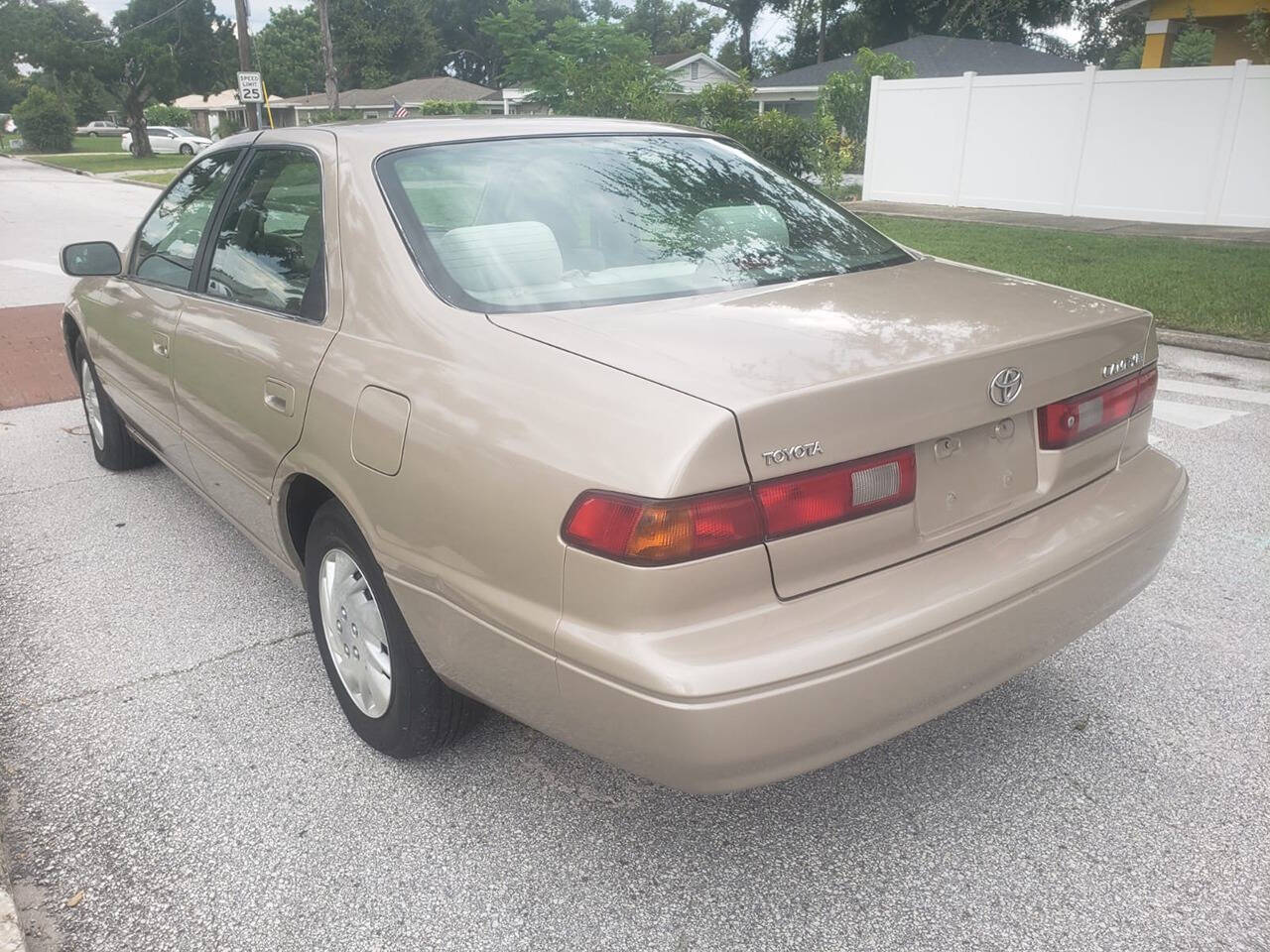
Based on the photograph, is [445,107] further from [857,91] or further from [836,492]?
[836,492]

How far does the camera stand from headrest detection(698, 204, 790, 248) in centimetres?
285

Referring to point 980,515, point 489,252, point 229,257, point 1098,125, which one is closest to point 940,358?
point 980,515

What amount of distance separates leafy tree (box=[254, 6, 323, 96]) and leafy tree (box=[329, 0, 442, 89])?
3.96 metres

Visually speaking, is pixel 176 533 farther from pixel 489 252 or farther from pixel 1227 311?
pixel 1227 311

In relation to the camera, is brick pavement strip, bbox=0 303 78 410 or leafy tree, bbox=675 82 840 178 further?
leafy tree, bbox=675 82 840 178

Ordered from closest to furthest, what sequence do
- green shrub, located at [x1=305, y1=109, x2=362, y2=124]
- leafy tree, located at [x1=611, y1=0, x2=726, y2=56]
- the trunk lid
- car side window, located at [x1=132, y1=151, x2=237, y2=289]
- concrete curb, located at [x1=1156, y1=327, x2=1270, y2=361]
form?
1. the trunk lid
2. car side window, located at [x1=132, y1=151, x2=237, y2=289]
3. concrete curb, located at [x1=1156, y1=327, x2=1270, y2=361]
4. green shrub, located at [x1=305, y1=109, x2=362, y2=124]
5. leafy tree, located at [x1=611, y1=0, x2=726, y2=56]

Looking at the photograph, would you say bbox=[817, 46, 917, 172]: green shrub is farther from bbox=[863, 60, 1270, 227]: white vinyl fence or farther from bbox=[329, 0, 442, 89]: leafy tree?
bbox=[329, 0, 442, 89]: leafy tree

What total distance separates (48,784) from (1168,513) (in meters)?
2.99

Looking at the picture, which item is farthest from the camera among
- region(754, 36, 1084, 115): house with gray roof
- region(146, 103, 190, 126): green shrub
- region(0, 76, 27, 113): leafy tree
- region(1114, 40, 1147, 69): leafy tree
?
region(0, 76, 27, 113): leafy tree

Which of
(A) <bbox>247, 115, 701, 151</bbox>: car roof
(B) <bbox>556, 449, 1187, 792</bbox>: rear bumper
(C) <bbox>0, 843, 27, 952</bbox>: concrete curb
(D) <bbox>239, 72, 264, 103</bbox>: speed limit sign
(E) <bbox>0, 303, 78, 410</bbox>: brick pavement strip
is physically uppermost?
(D) <bbox>239, 72, 264, 103</bbox>: speed limit sign

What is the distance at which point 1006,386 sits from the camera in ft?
7.20

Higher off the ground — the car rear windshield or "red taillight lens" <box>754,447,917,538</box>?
the car rear windshield

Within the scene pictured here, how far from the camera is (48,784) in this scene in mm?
2715

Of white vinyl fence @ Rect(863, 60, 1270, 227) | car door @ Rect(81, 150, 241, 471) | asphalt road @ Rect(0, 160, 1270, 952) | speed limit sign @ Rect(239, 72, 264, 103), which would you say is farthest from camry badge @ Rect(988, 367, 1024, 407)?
speed limit sign @ Rect(239, 72, 264, 103)
